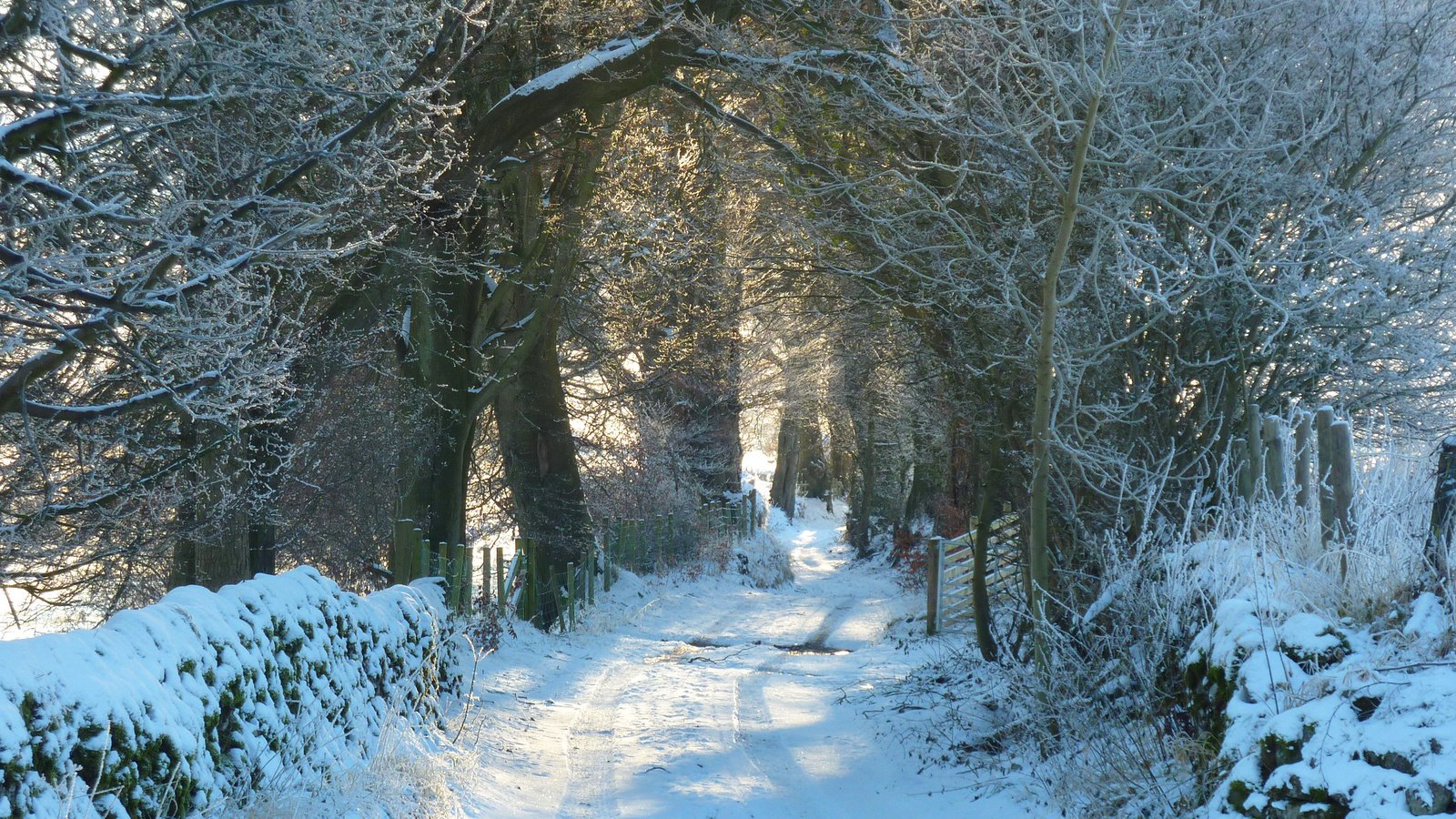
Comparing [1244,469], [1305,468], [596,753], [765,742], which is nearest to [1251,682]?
[1305,468]

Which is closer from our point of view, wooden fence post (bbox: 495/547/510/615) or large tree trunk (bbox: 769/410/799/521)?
wooden fence post (bbox: 495/547/510/615)

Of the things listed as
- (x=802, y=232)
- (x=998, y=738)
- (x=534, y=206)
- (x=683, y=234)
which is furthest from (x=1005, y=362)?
(x=534, y=206)

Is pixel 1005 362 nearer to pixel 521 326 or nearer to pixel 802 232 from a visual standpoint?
pixel 802 232

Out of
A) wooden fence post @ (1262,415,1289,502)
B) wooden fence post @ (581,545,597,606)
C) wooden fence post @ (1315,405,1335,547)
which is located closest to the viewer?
wooden fence post @ (1315,405,1335,547)

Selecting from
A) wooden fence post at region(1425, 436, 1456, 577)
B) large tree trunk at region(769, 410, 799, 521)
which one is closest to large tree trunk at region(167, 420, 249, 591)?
wooden fence post at region(1425, 436, 1456, 577)

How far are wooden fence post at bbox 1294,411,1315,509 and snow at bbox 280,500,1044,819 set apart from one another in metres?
2.24

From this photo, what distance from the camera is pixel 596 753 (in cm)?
841

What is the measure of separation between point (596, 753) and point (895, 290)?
198 inches

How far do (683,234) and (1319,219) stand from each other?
301 inches

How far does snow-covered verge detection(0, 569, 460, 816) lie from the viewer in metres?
3.48

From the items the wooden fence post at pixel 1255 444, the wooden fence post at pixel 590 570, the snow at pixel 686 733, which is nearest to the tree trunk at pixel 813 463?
the wooden fence post at pixel 590 570

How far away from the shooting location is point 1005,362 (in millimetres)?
9672

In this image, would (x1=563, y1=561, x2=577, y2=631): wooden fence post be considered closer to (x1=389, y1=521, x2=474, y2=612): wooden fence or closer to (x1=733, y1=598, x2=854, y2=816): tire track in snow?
(x1=389, y1=521, x2=474, y2=612): wooden fence

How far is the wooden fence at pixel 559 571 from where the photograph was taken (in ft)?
39.1
